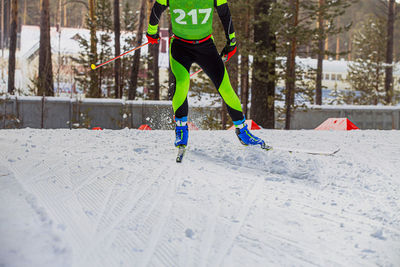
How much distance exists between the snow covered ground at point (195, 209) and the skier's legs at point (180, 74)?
0.53 m

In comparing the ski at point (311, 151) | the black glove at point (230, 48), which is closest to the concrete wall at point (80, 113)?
the black glove at point (230, 48)

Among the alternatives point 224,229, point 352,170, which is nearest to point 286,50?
point 352,170

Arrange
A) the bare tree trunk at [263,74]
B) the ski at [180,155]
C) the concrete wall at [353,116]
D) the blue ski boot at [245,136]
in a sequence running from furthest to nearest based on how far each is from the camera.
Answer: the concrete wall at [353,116], the bare tree trunk at [263,74], the blue ski boot at [245,136], the ski at [180,155]

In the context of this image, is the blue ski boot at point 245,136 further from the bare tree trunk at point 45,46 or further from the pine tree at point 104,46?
the pine tree at point 104,46

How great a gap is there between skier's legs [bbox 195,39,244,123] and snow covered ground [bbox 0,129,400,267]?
0.59 metres

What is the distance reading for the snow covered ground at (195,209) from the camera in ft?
Result: 6.06

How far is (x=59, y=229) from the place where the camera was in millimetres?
1965

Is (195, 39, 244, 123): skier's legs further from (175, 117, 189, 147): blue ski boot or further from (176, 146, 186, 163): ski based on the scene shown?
(176, 146, 186, 163): ski

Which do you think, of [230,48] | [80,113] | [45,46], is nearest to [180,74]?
[230,48]

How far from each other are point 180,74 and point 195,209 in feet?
7.22

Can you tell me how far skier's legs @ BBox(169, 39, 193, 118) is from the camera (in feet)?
14.2

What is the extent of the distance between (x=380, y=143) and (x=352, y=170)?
196 cm

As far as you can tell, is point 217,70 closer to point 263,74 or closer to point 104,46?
point 263,74

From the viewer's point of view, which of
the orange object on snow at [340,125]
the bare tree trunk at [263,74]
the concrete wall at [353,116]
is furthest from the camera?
the concrete wall at [353,116]
